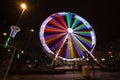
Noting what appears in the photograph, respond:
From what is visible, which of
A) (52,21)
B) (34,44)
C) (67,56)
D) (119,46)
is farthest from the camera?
(119,46)

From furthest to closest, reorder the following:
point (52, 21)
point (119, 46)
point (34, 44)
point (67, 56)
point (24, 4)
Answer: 1. point (119, 46)
2. point (34, 44)
3. point (52, 21)
4. point (67, 56)
5. point (24, 4)

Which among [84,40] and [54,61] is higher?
[84,40]

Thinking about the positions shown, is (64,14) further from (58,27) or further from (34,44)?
(34,44)

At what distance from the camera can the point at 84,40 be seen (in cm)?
2695

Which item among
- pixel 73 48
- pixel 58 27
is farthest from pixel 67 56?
pixel 58 27

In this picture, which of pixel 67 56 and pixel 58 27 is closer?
pixel 67 56

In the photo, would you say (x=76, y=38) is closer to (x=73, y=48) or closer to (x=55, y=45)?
(x=73, y=48)

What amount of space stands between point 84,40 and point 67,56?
4.67m

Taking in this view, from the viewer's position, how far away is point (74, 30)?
28.2 meters

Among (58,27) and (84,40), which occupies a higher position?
(58,27)

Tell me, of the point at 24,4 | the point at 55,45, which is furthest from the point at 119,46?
the point at 24,4

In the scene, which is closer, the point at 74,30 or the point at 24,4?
the point at 24,4

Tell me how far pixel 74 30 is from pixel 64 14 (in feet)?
12.3

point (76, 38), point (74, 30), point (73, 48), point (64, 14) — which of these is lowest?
point (73, 48)
